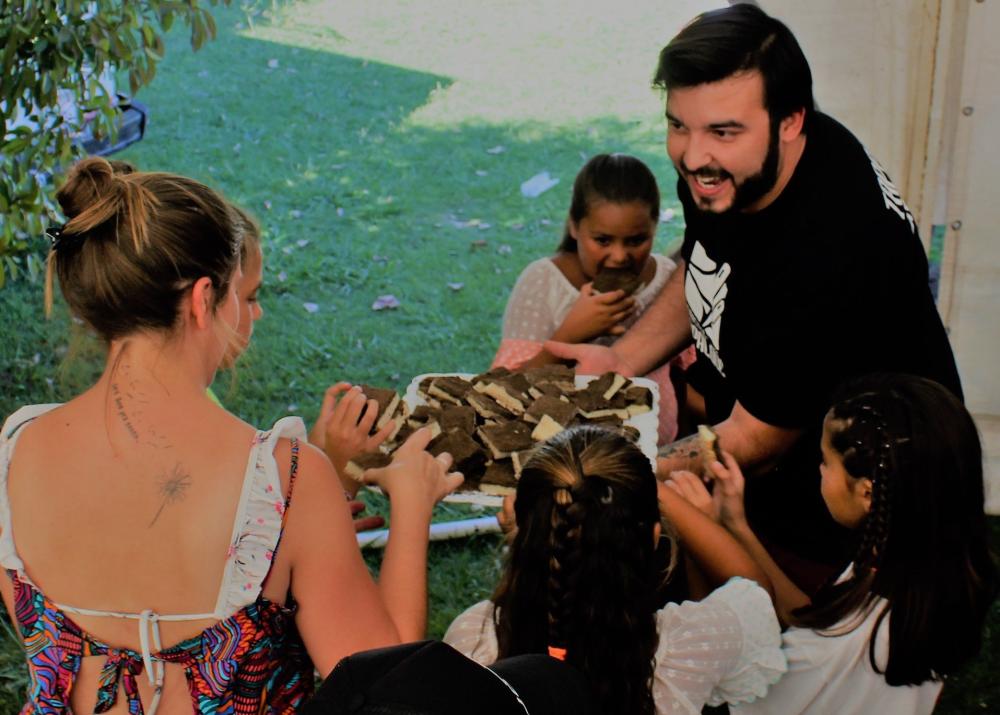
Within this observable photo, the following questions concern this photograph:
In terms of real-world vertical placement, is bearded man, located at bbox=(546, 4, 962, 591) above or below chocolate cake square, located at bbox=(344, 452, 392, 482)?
above

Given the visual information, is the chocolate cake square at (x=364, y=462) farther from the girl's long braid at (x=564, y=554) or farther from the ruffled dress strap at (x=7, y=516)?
the ruffled dress strap at (x=7, y=516)

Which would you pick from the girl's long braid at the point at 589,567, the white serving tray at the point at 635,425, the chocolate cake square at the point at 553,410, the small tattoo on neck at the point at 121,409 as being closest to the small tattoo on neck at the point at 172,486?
the small tattoo on neck at the point at 121,409

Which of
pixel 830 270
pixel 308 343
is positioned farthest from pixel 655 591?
pixel 308 343

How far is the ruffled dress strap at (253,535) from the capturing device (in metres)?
2.14

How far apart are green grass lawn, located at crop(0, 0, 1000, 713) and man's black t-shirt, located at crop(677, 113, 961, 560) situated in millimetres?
1501

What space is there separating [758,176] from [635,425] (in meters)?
0.82

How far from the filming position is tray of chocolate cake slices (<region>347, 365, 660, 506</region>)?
3117mm

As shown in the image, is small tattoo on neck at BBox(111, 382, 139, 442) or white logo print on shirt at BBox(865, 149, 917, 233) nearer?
small tattoo on neck at BBox(111, 382, 139, 442)

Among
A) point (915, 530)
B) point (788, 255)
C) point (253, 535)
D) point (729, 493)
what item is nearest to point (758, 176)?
point (788, 255)

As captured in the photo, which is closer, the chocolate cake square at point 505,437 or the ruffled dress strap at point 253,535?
the ruffled dress strap at point 253,535

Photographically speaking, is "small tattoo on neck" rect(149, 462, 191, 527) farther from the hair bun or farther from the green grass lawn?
the green grass lawn

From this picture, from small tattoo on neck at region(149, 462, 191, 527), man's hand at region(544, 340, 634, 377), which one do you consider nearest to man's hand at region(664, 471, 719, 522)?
man's hand at region(544, 340, 634, 377)

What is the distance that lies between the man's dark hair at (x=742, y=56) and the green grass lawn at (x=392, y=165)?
2058 millimetres

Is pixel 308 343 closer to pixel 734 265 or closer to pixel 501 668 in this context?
pixel 734 265
